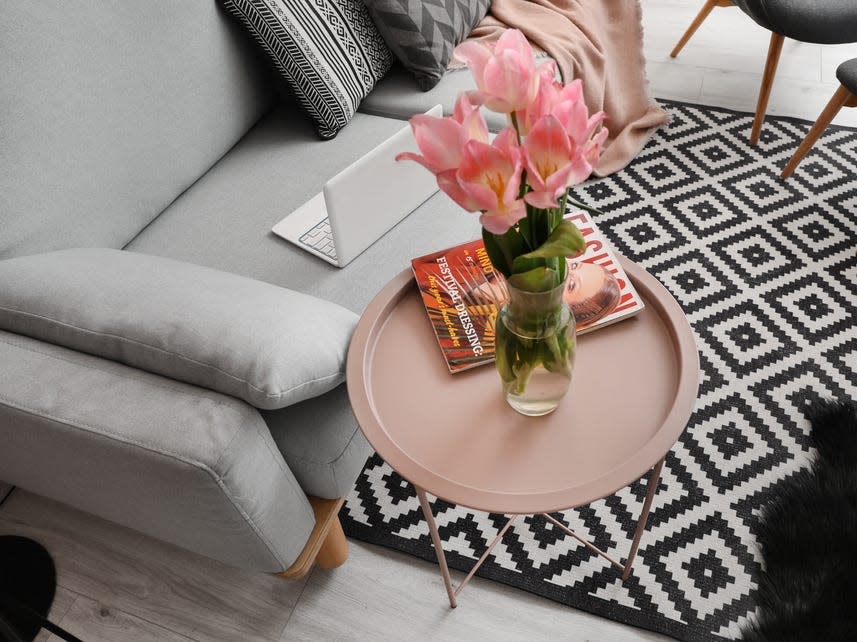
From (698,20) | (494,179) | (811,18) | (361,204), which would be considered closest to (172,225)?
(361,204)

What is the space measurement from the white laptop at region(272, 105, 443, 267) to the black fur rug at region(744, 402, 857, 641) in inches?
34.5

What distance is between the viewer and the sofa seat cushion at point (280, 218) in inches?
48.0

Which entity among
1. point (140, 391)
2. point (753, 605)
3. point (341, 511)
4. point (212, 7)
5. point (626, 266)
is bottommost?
point (753, 605)

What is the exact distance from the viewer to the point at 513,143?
60 cm

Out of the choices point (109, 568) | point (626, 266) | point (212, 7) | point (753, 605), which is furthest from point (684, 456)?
point (212, 7)

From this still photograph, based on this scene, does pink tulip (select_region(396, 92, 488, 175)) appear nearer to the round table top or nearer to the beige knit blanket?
the round table top

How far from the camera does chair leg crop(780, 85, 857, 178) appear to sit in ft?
5.84

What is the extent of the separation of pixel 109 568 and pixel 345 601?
454 millimetres


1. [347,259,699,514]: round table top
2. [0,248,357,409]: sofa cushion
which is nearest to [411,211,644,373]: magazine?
[347,259,699,514]: round table top

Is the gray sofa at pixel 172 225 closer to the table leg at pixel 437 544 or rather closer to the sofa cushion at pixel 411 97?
the sofa cushion at pixel 411 97

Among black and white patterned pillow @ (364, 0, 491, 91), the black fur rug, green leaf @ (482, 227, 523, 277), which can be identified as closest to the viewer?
green leaf @ (482, 227, 523, 277)

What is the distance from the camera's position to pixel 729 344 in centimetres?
155

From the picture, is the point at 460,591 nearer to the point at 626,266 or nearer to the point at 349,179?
the point at 626,266

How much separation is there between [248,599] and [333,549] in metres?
0.19
